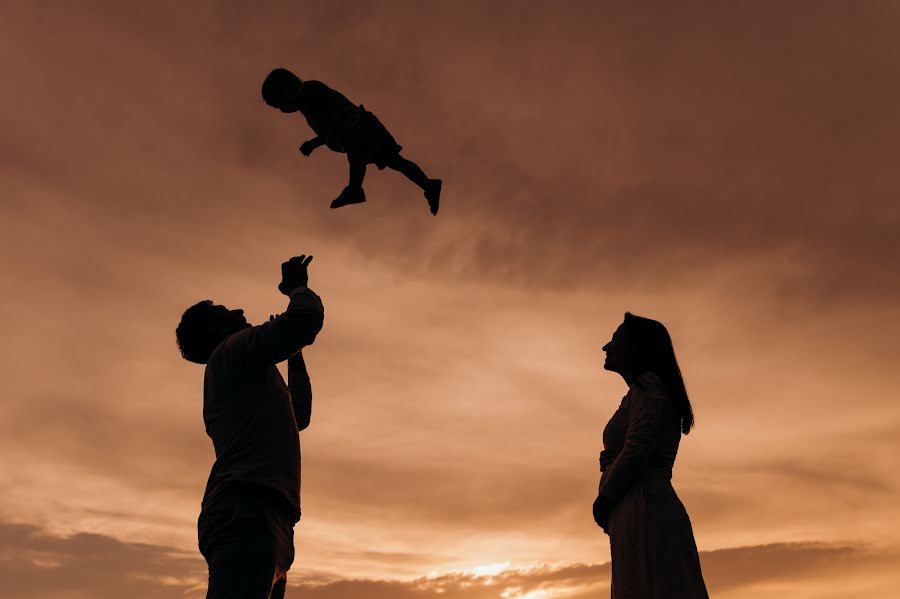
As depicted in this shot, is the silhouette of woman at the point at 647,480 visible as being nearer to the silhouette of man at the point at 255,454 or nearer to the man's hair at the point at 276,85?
the silhouette of man at the point at 255,454

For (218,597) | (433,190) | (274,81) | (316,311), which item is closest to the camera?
(218,597)

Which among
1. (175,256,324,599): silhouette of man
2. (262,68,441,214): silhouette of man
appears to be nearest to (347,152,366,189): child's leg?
(262,68,441,214): silhouette of man

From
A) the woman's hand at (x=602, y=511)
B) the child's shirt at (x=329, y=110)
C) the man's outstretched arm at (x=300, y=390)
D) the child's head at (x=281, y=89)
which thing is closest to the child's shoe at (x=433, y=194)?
the child's shirt at (x=329, y=110)

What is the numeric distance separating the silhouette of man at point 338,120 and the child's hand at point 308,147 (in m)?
0.29

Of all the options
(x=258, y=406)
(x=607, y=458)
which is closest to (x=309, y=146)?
(x=258, y=406)

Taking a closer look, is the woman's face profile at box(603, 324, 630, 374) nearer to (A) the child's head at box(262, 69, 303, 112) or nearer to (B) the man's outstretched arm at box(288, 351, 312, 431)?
(B) the man's outstretched arm at box(288, 351, 312, 431)

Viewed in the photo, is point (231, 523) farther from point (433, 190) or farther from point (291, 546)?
point (433, 190)

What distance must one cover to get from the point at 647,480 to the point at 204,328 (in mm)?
3161

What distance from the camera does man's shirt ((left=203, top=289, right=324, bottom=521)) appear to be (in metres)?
4.29

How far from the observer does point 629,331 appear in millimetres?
5945

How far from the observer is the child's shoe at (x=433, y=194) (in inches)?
292

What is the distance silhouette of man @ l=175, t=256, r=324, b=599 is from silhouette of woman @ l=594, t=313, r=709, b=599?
2232 mm

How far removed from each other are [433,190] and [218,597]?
447 cm

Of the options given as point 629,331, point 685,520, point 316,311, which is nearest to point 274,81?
point 316,311
